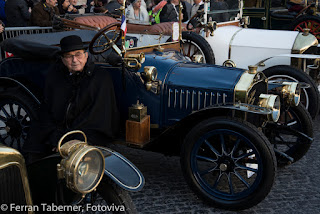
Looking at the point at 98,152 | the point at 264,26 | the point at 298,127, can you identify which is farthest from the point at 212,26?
the point at 98,152

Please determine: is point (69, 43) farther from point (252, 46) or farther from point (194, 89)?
point (252, 46)

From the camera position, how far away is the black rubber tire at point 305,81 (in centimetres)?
487

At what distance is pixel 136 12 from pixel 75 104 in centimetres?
395

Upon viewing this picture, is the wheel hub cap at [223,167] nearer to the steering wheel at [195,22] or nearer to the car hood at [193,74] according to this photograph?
the car hood at [193,74]

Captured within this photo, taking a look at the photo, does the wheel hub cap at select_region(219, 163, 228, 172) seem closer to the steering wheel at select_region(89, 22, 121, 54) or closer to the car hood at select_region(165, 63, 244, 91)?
the car hood at select_region(165, 63, 244, 91)

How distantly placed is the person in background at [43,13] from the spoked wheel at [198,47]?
2851 millimetres

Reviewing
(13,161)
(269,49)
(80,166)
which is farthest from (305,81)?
(13,161)

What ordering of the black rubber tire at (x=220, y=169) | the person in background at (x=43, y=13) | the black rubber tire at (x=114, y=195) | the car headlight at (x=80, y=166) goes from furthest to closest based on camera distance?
the person in background at (x=43, y=13) → the black rubber tire at (x=220, y=169) → the black rubber tire at (x=114, y=195) → the car headlight at (x=80, y=166)

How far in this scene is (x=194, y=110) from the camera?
11.5ft

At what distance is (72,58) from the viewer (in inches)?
127

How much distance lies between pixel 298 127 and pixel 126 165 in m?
2.22

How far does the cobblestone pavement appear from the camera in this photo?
323cm

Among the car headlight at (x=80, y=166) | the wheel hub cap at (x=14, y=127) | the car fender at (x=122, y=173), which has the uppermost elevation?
the car headlight at (x=80, y=166)

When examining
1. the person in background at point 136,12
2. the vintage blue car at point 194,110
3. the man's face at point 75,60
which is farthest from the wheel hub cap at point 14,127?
the person in background at point 136,12
